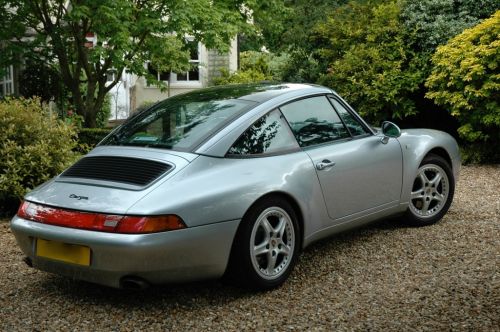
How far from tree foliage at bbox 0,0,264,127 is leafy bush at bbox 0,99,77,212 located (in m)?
2.36

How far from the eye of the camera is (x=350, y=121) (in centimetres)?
524

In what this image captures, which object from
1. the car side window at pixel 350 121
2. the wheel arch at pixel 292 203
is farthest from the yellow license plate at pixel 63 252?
the car side window at pixel 350 121

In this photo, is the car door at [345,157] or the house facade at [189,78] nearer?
the car door at [345,157]

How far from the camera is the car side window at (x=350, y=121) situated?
518cm

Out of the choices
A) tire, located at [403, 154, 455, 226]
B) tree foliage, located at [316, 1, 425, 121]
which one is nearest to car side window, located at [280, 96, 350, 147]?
tire, located at [403, 154, 455, 226]

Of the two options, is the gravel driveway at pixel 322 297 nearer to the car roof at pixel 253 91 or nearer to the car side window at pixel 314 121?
the car side window at pixel 314 121

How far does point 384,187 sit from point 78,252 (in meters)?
2.58

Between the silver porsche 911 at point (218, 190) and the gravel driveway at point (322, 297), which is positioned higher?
the silver porsche 911 at point (218, 190)

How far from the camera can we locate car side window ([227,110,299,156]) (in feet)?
14.2

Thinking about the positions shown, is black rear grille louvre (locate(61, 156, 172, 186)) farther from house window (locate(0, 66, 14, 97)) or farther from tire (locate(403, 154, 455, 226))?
house window (locate(0, 66, 14, 97))

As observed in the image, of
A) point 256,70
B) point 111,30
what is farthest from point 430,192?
point 256,70

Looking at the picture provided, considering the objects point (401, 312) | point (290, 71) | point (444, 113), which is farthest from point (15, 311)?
point (290, 71)

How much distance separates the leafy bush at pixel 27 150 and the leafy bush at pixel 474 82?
5.87m

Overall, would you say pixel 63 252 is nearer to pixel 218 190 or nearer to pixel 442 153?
pixel 218 190
